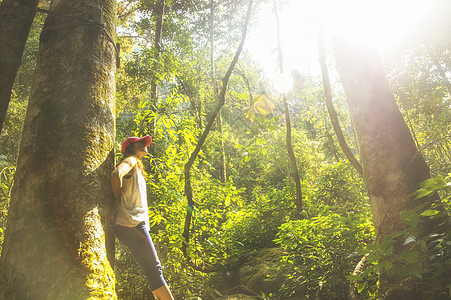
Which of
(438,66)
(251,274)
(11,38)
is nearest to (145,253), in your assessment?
(11,38)

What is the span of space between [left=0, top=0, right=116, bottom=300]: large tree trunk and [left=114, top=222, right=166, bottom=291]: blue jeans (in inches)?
38.4

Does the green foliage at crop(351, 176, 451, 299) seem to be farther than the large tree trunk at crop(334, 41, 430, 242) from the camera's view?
No

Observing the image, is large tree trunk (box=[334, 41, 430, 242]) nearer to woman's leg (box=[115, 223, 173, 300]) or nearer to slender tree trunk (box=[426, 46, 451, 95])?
woman's leg (box=[115, 223, 173, 300])

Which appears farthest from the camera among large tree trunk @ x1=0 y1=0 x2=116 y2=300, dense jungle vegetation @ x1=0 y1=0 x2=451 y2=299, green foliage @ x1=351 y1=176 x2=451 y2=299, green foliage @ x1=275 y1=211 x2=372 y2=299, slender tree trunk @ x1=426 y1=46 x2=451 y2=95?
slender tree trunk @ x1=426 y1=46 x2=451 y2=95

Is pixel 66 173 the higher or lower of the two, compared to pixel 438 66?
lower

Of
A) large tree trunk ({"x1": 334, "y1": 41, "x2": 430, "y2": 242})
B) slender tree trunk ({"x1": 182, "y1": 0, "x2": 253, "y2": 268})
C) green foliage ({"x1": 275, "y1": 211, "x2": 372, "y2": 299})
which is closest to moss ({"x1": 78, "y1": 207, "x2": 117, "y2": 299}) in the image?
slender tree trunk ({"x1": 182, "y1": 0, "x2": 253, "y2": 268})

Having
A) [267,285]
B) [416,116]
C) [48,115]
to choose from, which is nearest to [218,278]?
[267,285]

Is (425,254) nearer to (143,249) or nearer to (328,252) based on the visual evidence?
(328,252)

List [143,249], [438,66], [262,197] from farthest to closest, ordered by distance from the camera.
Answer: [438,66], [262,197], [143,249]

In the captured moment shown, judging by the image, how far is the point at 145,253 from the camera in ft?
8.64

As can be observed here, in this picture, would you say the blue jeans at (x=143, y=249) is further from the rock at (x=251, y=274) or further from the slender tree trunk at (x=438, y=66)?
the slender tree trunk at (x=438, y=66)

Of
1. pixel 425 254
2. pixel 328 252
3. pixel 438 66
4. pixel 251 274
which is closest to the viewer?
pixel 425 254

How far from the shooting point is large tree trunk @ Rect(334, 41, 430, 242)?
2293 millimetres

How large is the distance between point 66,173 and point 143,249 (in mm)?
1453
